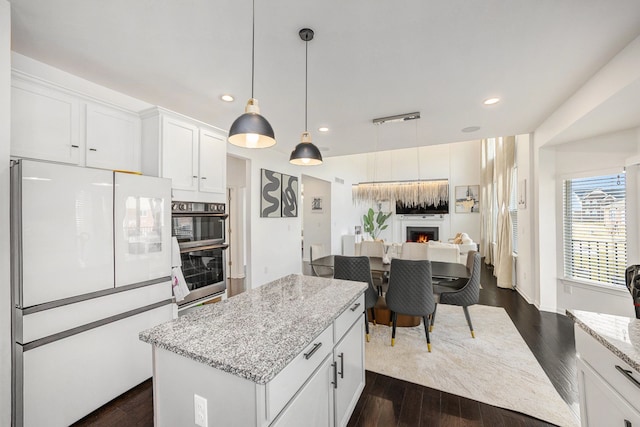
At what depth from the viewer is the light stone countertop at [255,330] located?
957 millimetres

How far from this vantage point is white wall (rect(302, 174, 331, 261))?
7.71 metres

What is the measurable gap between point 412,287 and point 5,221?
3077 millimetres

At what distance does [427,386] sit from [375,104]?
2783 mm

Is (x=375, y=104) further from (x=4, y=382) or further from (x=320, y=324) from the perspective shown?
(x=4, y=382)

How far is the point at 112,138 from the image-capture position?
7.81 feet

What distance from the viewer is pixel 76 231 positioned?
175cm

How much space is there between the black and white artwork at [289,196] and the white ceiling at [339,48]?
233 centimetres

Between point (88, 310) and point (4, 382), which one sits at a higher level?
point (88, 310)

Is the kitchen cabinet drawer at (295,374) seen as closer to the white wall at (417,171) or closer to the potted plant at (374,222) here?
the white wall at (417,171)

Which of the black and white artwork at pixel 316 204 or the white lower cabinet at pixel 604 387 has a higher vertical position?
the black and white artwork at pixel 316 204

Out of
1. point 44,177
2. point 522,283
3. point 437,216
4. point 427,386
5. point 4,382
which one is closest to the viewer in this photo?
point 4,382

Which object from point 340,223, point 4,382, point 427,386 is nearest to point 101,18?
point 4,382

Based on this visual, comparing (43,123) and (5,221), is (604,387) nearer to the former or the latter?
(5,221)

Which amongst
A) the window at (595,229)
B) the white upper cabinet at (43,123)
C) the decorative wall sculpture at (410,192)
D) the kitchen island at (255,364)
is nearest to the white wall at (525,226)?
the window at (595,229)
